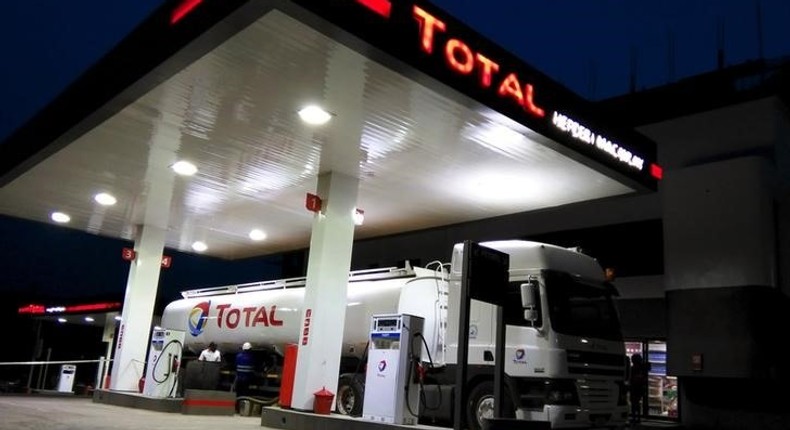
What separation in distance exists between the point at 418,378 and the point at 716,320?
863cm

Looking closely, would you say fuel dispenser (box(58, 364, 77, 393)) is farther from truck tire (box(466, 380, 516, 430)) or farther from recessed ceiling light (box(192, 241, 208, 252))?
truck tire (box(466, 380, 516, 430))

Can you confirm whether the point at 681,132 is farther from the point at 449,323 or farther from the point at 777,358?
the point at 449,323

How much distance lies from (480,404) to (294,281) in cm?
705

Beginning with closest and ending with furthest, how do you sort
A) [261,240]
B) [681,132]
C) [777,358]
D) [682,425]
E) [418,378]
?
[418,378], [777,358], [682,425], [681,132], [261,240]

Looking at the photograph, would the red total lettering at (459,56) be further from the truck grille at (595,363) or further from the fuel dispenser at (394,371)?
the truck grille at (595,363)

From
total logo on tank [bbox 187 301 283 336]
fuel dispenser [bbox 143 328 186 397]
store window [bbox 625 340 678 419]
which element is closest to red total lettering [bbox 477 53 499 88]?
total logo on tank [bbox 187 301 283 336]

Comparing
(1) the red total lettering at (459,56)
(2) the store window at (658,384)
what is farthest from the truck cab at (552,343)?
(2) the store window at (658,384)

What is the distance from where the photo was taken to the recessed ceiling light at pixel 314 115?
9.87 meters

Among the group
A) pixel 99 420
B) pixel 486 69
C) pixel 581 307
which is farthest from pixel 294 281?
pixel 486 69

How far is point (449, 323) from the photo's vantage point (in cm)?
1127

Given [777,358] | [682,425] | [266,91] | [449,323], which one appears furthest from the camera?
[682,425]

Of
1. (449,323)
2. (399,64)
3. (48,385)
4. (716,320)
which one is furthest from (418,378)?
(48,385)

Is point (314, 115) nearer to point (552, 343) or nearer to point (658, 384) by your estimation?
point (552, 343)

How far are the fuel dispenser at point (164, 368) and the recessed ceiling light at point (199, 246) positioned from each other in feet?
19.7
